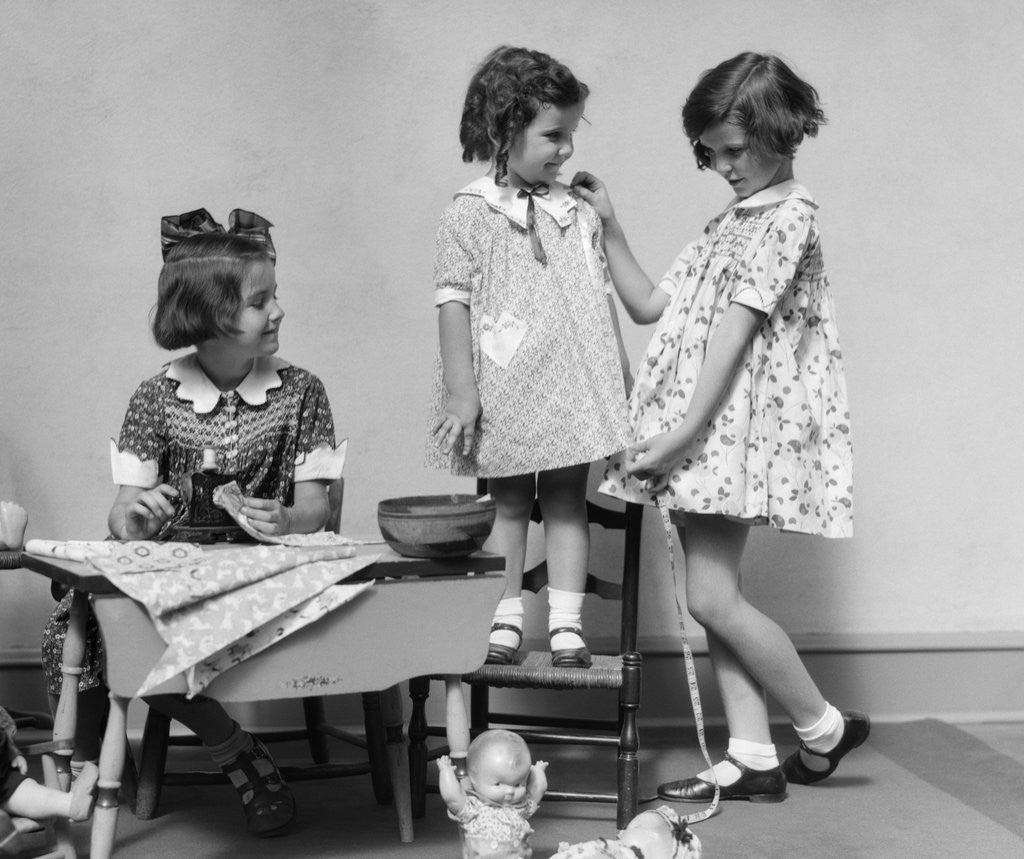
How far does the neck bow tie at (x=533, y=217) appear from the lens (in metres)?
2.80

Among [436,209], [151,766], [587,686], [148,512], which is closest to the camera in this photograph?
[148,512]

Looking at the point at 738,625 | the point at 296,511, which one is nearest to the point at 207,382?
the point at 296,511

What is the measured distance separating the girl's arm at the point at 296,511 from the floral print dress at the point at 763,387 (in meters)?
0.61

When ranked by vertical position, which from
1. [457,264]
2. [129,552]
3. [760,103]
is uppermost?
[760,103]

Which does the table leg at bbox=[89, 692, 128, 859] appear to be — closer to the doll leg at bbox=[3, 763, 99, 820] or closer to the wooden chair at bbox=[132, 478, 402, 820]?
the doll leg at bbox=[3, 763, 99, 820]

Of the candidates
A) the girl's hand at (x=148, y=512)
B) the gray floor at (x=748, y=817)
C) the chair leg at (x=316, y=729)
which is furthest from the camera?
the chair leg at (x=316, y=729)

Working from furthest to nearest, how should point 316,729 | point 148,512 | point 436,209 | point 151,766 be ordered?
point 436,209, point 316,729, point 151,766, point 148,512

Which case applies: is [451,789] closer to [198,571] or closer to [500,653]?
[500,653]

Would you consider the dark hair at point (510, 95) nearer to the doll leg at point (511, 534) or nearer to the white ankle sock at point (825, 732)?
the doll leg at point (511, 534)

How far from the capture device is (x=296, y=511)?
2721 millimetres

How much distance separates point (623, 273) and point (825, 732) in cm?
110

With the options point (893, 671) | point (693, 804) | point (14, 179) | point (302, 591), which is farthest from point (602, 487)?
point (14, 179)

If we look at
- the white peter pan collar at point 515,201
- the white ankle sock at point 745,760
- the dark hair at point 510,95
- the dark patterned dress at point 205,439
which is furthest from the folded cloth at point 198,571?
the white ankle sock at point 745,760

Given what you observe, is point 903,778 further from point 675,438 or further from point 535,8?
point 535,8
